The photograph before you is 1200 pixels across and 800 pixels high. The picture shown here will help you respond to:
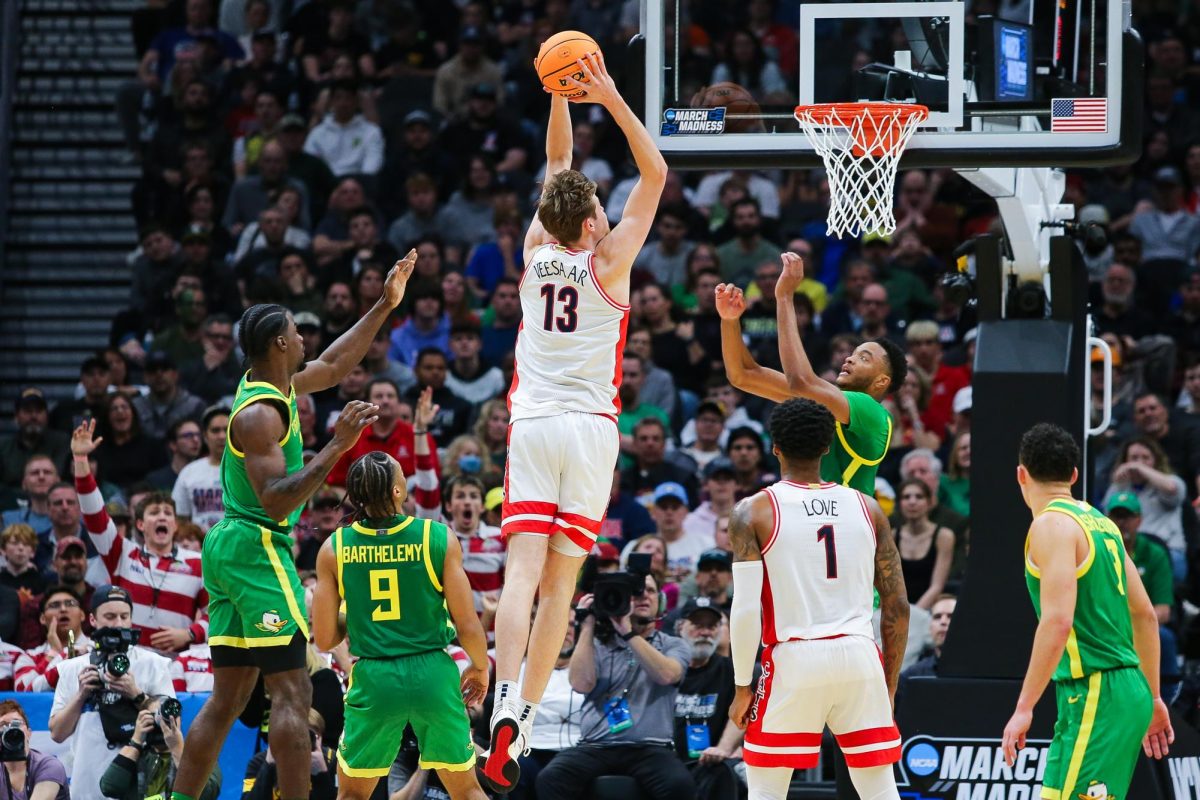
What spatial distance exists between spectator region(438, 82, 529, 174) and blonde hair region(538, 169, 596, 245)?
1102 centimetres

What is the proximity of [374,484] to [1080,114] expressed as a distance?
444 cm

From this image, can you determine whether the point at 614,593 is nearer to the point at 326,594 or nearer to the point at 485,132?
the point at 326,594

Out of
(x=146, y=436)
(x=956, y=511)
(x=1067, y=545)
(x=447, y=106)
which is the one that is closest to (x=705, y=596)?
(x=956, y=511)

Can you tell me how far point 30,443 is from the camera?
16.1m

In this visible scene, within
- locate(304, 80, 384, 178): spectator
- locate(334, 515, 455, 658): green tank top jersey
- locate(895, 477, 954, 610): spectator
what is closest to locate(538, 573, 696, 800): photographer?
locate(895, 477, 954, 610): spectator

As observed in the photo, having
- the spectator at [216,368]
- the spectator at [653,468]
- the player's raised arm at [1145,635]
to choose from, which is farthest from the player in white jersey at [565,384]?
the spectator at [216,368]

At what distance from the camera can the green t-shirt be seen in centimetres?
1294

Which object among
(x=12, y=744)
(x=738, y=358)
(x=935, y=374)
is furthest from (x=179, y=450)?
(x=738, y=358)

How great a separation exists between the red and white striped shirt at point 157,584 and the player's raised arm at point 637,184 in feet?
18.8

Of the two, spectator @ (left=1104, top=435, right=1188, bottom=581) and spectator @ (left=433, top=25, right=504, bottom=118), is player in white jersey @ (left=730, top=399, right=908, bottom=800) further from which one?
spectator @ (left=433, top=25, right=504, bottom=118)

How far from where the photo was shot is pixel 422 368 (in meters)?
15.8

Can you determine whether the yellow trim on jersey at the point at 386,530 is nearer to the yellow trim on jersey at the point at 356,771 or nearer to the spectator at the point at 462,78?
the yellow trim on jersey at the point at 356,771

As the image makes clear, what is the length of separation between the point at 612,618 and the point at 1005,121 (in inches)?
154

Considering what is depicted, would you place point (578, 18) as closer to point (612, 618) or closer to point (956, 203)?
point (956, 203)
